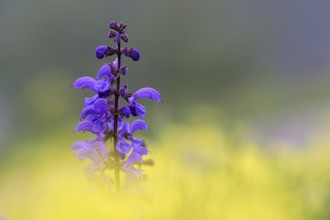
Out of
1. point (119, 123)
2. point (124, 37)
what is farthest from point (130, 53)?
point (119, 123)

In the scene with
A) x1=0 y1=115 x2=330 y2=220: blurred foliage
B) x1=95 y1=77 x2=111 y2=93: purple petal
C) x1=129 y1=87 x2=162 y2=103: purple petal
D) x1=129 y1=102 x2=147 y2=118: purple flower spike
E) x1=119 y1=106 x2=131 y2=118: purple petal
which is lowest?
x1=0 y1=115 x2=330 y2=220: blurred foliage

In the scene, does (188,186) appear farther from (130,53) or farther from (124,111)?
(130,53)

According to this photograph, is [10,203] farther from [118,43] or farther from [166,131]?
[166,131]

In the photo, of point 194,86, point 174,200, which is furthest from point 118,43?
point 194,86

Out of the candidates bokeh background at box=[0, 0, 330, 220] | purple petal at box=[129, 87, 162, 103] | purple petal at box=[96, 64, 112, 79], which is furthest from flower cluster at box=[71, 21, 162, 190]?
bokeh background at box=[0, 0, 330, 220]

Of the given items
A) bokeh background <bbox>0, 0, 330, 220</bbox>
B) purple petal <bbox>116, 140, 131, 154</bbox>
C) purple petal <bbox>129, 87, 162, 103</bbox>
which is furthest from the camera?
bokeh background <bbox>0, 0, 330, 220</bbox>

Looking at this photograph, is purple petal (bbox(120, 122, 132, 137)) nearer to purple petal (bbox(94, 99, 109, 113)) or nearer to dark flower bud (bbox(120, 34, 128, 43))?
purple petal (bbox(94, 99, 109, 113))
